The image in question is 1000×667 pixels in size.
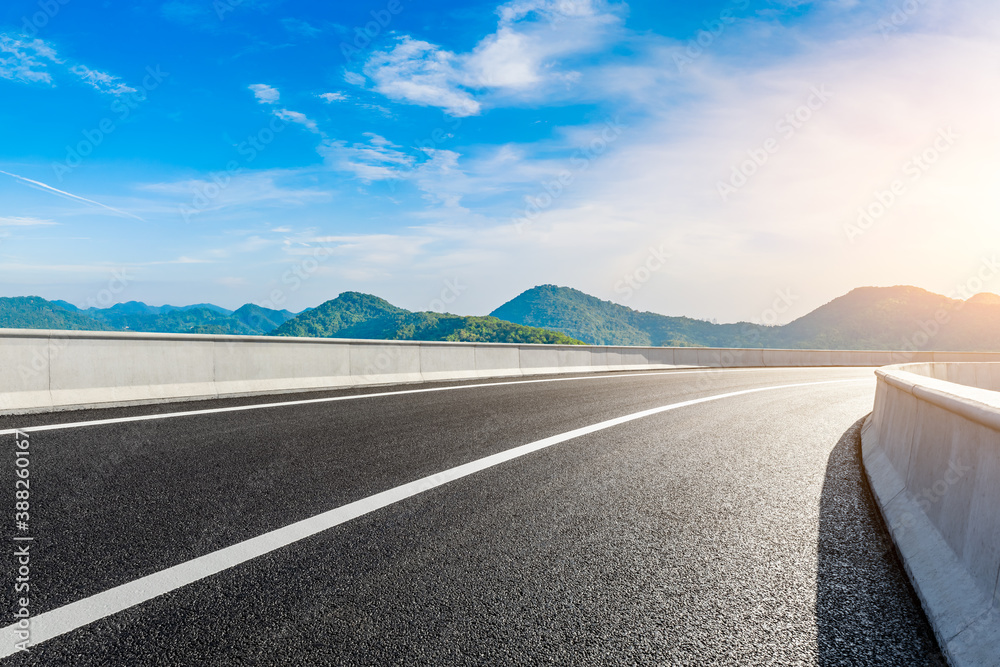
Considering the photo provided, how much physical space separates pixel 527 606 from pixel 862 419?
9.48 meters

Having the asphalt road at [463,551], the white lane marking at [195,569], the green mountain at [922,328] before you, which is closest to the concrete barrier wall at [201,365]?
the asphalt road at [463,551]

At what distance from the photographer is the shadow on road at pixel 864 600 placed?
2.68 m

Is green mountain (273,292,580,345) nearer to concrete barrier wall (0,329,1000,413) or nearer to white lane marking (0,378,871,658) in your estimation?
concrete barrier wall (0,329,1000,413)

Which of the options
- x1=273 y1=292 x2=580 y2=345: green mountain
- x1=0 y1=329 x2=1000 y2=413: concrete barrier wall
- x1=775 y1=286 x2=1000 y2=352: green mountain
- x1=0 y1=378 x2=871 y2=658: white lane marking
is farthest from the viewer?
x1=775 y1=286 x2=1000 y2=352: green mountain

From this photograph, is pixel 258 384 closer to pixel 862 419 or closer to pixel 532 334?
pixel 862 419

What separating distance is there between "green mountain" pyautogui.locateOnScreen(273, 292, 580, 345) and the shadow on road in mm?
68123

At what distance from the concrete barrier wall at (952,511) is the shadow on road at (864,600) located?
0.09 meters

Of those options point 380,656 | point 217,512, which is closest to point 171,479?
point 217,512

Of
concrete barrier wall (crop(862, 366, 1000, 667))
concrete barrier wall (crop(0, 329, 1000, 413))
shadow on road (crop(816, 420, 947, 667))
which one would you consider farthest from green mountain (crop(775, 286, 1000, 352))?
shadow on road (crop(816, 420, 947, 667))

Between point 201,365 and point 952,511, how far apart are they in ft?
33.8

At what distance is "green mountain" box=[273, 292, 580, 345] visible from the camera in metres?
98.6

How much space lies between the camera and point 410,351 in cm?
1534

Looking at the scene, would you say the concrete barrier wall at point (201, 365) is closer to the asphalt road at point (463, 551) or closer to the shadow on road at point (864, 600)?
the asphalt road at point (463, 551)

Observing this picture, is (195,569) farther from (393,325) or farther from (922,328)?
(922,328)
